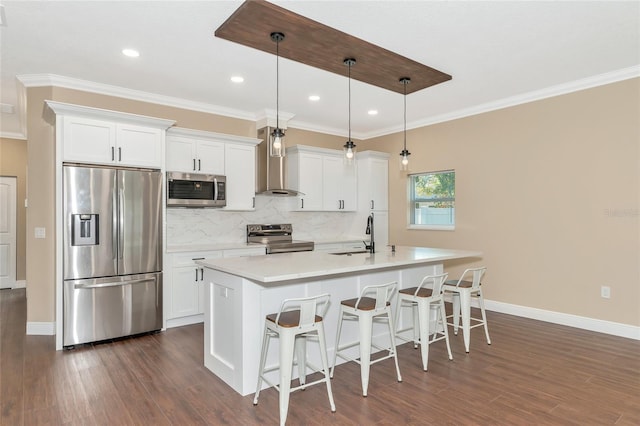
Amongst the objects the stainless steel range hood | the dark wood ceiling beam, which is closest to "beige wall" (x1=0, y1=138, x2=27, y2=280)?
the stainless steel range hood

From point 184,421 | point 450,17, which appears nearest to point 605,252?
point 450,17

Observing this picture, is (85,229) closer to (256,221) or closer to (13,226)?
(256,221)

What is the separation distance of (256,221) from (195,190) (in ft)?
3.99

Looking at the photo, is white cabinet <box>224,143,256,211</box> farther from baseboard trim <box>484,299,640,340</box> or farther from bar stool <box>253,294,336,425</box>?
baseboard trim <box>484,299,640,340</box>

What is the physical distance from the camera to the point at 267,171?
18.0 feet

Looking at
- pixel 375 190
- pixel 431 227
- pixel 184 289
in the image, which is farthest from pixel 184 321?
pixel 431 227

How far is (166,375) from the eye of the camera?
304cm

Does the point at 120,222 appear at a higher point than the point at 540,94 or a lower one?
lower

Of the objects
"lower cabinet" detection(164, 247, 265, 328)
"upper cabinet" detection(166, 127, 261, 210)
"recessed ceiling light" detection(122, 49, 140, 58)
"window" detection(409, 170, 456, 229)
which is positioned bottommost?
"lower cabinet" detection(164, 247, 265, 328)

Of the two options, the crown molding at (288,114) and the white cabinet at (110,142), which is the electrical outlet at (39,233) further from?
the crown molding at (288,114)

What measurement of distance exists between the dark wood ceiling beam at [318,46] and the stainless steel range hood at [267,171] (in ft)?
6.34

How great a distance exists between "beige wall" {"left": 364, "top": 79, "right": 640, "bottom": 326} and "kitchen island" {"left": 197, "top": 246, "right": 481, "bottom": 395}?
2043mm

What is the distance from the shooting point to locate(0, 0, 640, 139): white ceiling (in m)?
2.79

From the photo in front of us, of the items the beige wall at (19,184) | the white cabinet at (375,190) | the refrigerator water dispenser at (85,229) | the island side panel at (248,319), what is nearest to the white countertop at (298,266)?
the island side panel at (248,319)
